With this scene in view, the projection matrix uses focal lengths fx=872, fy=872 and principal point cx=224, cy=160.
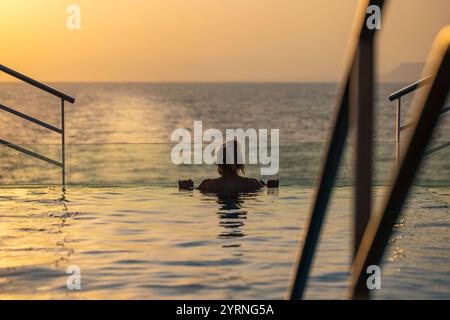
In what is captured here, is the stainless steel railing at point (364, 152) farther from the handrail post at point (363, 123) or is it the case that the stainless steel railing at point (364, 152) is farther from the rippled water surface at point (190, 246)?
the rippled water surface at point (190, 246)

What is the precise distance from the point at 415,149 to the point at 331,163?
0.81 meters

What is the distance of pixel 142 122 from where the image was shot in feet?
149

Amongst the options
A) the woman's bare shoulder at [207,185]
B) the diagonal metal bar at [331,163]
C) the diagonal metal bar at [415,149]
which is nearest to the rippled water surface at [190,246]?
the woman's bare shoulder at [207,185]

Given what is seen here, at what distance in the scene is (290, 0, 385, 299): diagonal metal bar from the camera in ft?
6.79

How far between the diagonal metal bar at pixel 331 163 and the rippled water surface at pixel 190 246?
132 centimetres

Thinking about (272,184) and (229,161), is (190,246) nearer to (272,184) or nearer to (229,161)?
(229,161)

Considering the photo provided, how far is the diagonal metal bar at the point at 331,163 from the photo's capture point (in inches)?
81.4

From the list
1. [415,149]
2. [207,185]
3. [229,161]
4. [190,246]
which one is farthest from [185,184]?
[415,149]

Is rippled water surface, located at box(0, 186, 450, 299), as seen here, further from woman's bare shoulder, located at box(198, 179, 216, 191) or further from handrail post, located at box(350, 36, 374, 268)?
handrail post, located at box(350, 36, 374, 268)

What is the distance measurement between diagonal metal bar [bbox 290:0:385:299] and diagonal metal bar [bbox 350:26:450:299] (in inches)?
18.1
